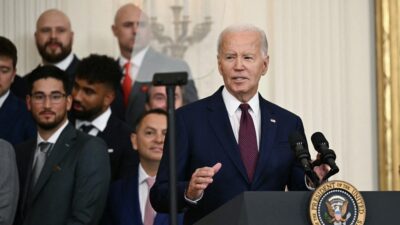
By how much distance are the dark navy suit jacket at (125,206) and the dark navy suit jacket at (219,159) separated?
180cm

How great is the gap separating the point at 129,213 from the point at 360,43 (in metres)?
2.35

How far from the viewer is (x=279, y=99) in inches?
305

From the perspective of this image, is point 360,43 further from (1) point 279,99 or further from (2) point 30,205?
(2) point 30,205

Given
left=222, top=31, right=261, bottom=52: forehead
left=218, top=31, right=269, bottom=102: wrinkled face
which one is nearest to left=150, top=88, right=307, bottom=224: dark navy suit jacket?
left=218, top=31, right=269, bottom=102: wrinkled face

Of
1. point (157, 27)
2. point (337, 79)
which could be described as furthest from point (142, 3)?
point (337, 79)

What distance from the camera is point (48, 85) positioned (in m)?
6.50

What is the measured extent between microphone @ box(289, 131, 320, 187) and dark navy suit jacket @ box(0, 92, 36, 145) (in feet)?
11.2

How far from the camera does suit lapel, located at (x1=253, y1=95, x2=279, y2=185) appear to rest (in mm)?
4461

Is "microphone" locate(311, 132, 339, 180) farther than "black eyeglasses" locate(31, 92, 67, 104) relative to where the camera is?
No

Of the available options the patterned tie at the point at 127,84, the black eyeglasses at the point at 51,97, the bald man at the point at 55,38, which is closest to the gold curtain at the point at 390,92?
the patterned tie at the point at 127,84

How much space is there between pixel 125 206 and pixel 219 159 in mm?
1989

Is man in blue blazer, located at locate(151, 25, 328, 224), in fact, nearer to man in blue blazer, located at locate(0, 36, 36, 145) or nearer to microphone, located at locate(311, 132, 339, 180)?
microphone, located at locate(311, 132, 339, 180)

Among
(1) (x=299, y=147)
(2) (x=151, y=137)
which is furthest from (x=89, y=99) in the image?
(1) (x=299, y=147)

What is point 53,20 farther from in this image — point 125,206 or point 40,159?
point 125,206
